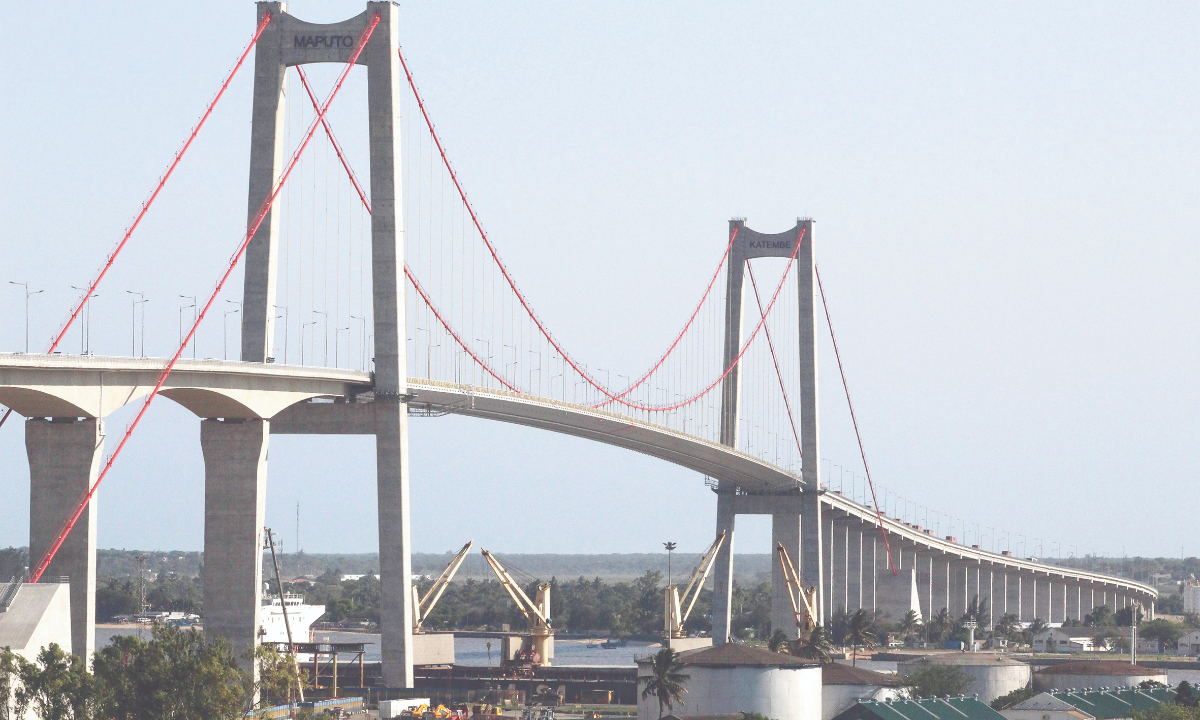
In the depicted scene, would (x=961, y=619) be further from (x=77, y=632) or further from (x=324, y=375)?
(x=77, y=632)

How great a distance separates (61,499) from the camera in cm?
5547

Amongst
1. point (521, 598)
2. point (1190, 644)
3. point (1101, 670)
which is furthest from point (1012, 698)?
point (1190, 644)

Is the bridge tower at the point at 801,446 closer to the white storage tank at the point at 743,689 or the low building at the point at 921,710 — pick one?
the low building at the point at 921,710

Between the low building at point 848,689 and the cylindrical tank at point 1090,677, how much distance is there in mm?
17208

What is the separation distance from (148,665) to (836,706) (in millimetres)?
35174

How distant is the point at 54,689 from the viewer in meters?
47.8

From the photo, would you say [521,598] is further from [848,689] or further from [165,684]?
[165,684]

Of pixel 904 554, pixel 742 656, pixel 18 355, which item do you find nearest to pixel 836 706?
pixel 742 656

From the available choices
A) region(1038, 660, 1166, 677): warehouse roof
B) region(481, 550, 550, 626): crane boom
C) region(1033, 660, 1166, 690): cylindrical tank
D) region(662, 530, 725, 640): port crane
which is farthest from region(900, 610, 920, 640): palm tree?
region(1033, 660, 1166, 690): cylindrical tank

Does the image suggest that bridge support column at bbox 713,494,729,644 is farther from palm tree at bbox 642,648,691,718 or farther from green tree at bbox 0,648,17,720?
green tree at bbox 0,648,17,720

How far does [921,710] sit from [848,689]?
6960 mm

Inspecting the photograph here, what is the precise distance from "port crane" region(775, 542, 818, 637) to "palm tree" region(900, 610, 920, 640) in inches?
1557

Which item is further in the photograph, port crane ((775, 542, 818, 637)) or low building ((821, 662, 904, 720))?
port crane ((775, 542, 818, 637))

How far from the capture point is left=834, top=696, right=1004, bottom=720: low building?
7269 cm
